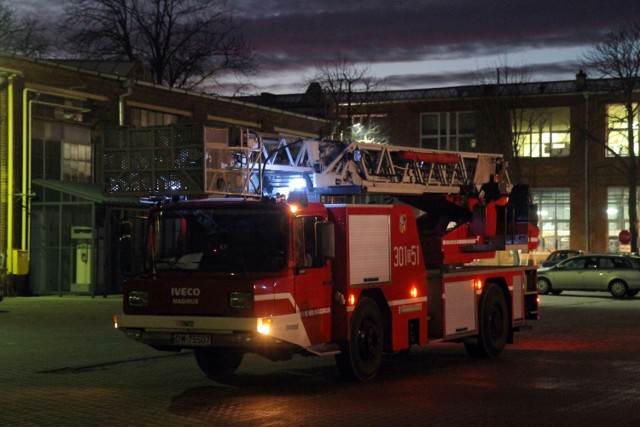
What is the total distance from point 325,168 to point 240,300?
3.33m

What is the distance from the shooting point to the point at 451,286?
1588 cm

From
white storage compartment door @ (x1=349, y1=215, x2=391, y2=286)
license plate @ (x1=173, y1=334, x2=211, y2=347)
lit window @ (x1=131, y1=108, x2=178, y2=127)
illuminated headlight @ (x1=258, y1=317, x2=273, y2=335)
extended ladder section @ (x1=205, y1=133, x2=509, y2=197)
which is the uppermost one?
lit window @ (x1=131, y1=108, x2=178, y2=127)

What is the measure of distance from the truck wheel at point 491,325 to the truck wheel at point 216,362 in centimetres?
406

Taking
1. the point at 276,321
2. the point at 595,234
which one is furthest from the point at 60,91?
the point at 595,234

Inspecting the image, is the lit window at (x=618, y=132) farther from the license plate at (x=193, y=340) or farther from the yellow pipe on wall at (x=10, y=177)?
the license plate at (x=193, y=340)

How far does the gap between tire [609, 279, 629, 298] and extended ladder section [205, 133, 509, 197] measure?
1945cm

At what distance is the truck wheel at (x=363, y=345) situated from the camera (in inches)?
538

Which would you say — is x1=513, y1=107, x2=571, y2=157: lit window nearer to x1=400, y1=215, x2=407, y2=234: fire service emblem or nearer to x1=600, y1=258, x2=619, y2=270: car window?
x1=600, y1=258, x2=619, y2=270: car window

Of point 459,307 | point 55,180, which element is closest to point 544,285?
point 55,180

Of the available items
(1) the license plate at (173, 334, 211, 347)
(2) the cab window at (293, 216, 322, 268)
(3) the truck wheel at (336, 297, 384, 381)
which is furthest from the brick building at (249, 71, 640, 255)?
(1) the license plate at (173, 334, 211, 347)

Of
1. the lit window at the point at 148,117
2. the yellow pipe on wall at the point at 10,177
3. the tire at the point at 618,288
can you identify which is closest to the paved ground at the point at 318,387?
the yellow pipe on wall at the point at 10,177

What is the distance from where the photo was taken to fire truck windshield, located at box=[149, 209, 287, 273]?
499 inches

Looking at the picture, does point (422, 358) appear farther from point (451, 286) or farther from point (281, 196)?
point (281, 196)

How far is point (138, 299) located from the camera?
13.1 m
